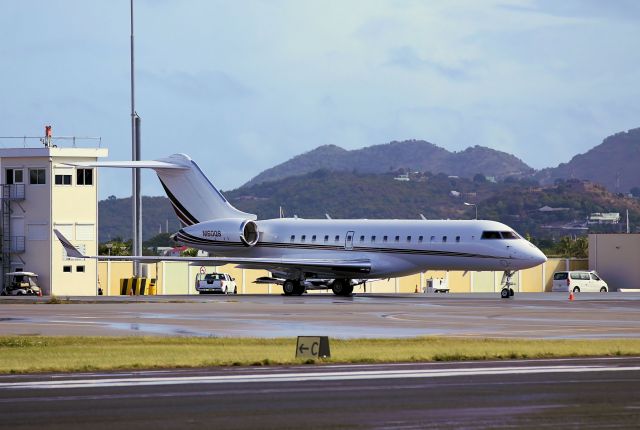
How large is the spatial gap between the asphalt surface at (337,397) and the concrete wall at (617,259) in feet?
209

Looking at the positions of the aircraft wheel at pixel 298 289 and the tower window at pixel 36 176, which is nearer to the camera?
the aircraft wheel at pixel 298 289

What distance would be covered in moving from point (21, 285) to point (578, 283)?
109ft

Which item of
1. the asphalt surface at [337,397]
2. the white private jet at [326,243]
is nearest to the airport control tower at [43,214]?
the white private jet at [326,243]

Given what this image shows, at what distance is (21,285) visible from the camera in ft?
241

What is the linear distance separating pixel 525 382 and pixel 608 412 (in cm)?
408

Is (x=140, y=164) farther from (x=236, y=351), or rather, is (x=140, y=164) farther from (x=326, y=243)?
(x=236, y=351)

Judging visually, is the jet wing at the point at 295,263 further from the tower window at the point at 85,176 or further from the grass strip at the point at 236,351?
the grass strip at the point at 236,351

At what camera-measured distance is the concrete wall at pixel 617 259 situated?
278 ft

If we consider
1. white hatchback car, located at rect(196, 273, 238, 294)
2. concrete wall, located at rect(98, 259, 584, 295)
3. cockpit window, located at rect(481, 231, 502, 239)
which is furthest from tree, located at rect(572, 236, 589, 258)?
cockpit window, located at rect(481, 231, 502, 239)

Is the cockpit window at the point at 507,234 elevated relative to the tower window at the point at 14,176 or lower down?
lower down

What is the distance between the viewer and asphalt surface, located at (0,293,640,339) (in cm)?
3234

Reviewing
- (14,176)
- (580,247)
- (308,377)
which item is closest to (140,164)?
(14,176)

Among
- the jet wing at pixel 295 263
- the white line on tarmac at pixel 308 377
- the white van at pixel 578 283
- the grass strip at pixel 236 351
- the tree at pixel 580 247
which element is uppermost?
the tree at pixel 580 247

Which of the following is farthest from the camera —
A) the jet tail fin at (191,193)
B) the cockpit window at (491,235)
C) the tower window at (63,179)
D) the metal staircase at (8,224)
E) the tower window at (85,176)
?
the tower window at (85,176)
